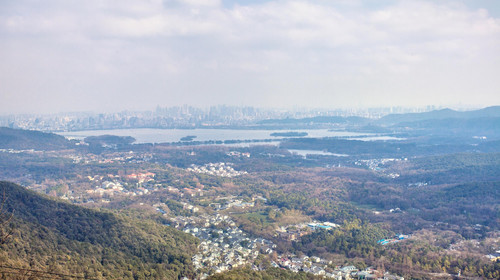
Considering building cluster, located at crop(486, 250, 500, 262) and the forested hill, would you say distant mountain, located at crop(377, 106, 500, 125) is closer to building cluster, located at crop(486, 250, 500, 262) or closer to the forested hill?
building cluster, located at crop(486, 250, 500, 262)

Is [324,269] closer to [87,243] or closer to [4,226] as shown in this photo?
[87,243]

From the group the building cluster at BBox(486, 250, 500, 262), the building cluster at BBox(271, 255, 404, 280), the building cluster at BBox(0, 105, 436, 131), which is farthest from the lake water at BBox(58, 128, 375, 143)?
the building cluster at BBox(486, 250, 500, 262)

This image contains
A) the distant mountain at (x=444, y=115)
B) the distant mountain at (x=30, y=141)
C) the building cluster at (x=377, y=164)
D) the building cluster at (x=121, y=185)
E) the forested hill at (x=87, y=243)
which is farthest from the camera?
the distant mountain at (x=444, y=115)

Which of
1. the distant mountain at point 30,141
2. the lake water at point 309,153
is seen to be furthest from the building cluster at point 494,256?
the distant mountain at point 30,141

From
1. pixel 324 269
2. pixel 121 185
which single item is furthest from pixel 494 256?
pixel 121 185

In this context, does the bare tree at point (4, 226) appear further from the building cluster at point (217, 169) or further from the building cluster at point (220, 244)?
the building cluster at point (217, 169)

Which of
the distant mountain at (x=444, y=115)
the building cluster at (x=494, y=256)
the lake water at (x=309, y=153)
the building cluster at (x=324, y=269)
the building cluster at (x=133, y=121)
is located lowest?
the building cluster at (x=324, y=269)

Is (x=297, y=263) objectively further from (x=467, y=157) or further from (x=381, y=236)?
(x=467, y=157)
